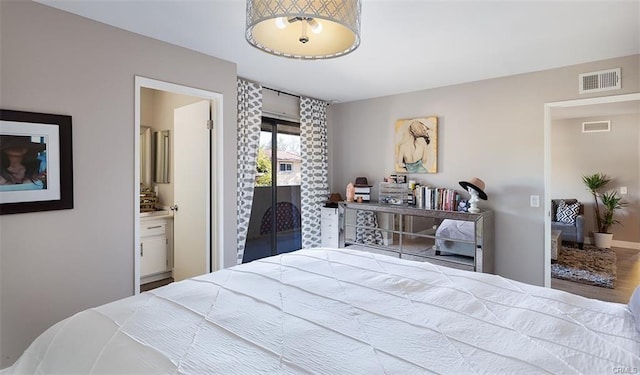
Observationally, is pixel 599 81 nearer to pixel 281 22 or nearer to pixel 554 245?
pixel 554 245

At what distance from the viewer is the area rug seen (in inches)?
156

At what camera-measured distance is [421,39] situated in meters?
2.61

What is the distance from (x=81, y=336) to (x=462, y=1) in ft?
8.60

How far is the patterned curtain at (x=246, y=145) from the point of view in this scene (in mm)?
3660

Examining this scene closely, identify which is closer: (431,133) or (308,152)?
(431,133)

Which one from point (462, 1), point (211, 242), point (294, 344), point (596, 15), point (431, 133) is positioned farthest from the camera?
point (431, 133)

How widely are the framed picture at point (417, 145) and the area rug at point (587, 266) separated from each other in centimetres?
218

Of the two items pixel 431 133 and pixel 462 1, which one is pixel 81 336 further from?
pixel 431 133

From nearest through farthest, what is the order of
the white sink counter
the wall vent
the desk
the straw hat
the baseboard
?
1. the straw hat
2. the white sink counter
3. the desk
4. the baseboard
5. the wall vent

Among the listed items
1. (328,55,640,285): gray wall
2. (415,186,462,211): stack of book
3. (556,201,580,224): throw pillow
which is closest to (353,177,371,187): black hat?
(328,55,640,285): gray wall

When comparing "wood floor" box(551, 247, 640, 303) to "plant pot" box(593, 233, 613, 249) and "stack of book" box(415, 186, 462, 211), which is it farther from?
"stack of book" box(415, 186, 462, 211)

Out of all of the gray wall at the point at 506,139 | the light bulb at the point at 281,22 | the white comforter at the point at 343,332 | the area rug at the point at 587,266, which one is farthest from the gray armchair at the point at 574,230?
the light bulb at the point at 281,22

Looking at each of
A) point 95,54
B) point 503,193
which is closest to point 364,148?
point 503,193

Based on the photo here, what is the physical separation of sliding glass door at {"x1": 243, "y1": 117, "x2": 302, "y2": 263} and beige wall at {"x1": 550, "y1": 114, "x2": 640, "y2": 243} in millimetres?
5329
